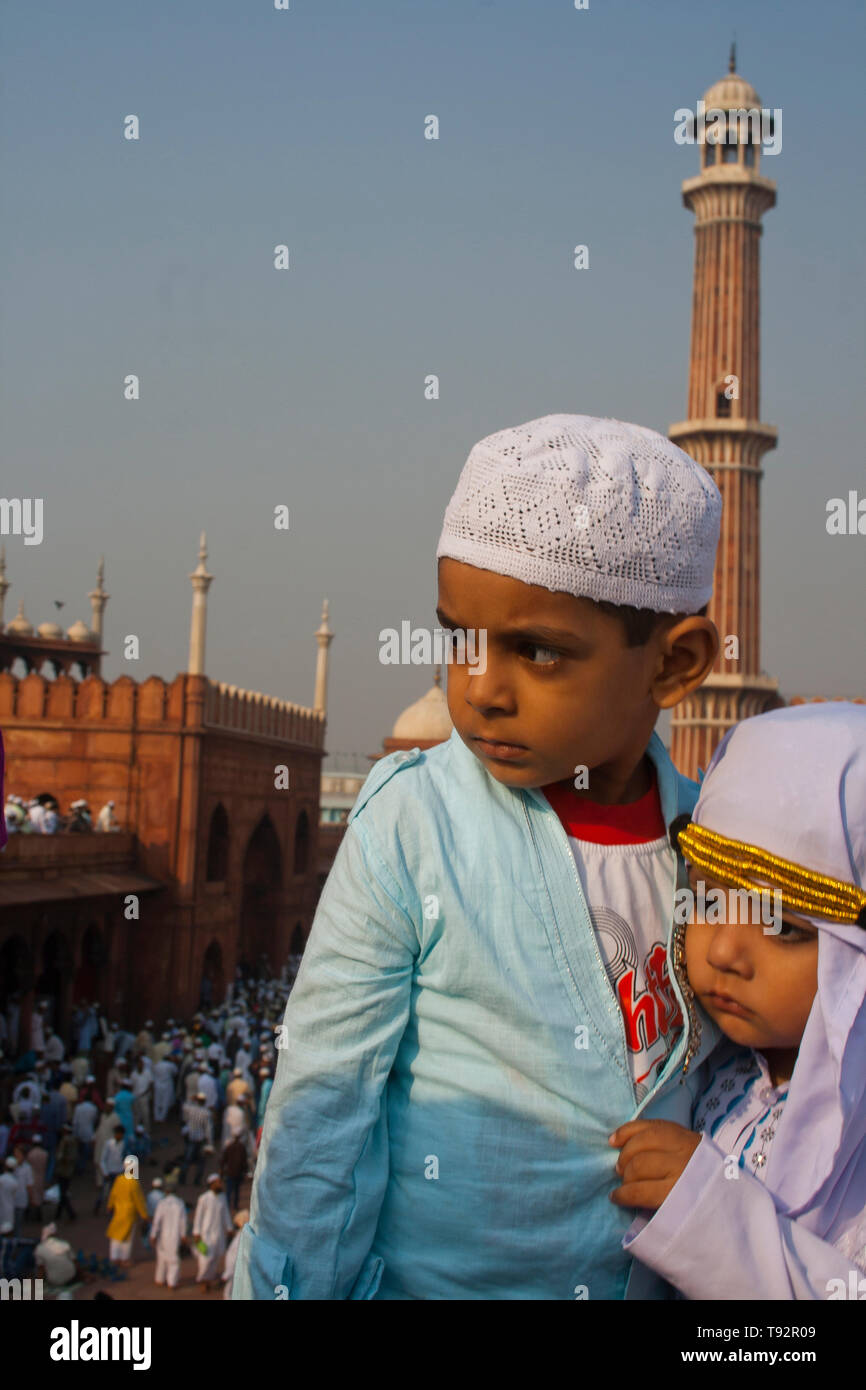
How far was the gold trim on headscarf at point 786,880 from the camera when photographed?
1313 mm

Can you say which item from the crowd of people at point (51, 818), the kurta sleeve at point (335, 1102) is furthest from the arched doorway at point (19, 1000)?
the kurta sleeve at point (335, 1102)

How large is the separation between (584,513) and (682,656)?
0.24m

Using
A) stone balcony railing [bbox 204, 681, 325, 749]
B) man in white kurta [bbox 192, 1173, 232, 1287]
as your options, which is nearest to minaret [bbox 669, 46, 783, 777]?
stone balcony railing [bbox 204, 681, 325, 749]

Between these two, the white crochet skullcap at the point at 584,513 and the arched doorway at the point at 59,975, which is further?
the arched doorway at the point at 59,975

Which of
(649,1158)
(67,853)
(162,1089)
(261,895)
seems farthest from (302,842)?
(649,1158)

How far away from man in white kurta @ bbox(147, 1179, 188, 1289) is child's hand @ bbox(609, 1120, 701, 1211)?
7953 millimetres

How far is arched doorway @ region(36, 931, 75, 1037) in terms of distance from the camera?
15.2m

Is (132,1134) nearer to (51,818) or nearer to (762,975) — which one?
(51,818)

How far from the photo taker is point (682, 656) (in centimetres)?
148

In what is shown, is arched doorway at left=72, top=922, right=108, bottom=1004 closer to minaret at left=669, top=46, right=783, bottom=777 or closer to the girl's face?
minaret at left=669, top=46, right=783, bottom=777

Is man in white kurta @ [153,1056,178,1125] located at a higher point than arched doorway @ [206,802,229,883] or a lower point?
lower

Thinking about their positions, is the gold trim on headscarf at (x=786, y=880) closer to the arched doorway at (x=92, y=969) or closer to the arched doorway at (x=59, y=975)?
the arched doorway at (x=59, y=975)

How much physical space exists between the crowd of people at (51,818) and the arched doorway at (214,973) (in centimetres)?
266
